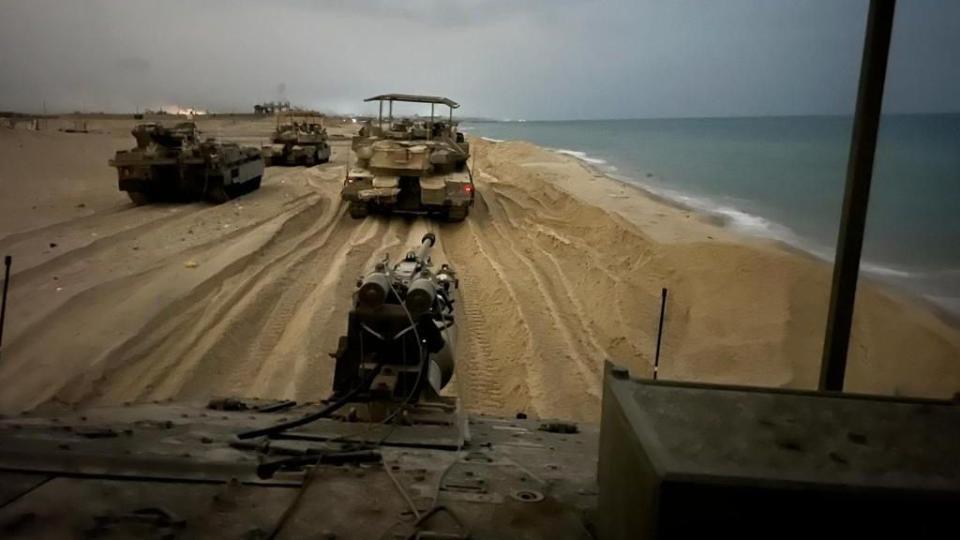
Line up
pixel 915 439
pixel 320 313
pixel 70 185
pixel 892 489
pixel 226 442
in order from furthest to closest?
pixel 70 185, pixel 320 313, pixel 226 442, pixel 915 439, pixel 892 489

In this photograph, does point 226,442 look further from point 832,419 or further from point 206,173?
point 206,173

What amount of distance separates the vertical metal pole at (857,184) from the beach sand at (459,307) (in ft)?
8.12

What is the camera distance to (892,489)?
4.58 ft

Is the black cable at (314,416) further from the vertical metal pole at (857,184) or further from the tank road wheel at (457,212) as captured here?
the tank road wheel at (457,212)

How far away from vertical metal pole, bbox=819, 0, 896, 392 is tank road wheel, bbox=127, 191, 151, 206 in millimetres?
13319

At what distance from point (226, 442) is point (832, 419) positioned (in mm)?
1961

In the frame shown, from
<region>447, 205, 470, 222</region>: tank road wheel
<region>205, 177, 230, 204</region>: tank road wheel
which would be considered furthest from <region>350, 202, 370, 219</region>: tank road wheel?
A: <region>205, 177, 230, 204</region>: tank road wheel

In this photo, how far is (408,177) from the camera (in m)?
14.0

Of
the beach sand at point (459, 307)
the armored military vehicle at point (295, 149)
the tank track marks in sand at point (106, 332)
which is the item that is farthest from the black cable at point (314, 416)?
the armored military vehicle at point (295, 149)

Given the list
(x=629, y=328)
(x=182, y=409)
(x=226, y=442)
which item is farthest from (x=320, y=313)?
(x=226, y=442)

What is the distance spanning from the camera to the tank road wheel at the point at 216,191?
1423 cm

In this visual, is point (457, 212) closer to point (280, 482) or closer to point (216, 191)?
point (216, 191)

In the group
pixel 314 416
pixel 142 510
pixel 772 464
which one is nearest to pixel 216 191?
pixel 314 416

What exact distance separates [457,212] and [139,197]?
6.04 m
